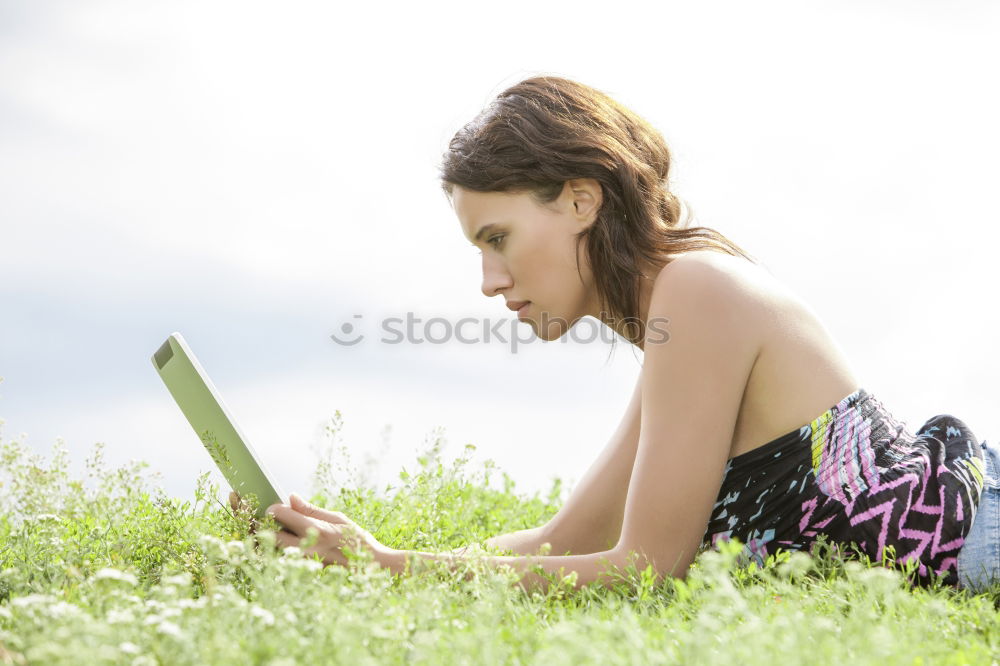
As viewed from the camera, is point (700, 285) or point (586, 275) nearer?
point (700, 285)

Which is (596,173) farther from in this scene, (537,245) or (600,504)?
(600,504)

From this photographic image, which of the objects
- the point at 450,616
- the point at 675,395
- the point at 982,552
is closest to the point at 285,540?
the point at 450,616

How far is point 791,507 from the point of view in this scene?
136 inches

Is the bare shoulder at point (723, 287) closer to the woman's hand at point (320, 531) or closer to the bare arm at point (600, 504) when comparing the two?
the bare arm at point (600, 504)

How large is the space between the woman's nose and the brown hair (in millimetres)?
290

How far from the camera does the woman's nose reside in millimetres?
3916

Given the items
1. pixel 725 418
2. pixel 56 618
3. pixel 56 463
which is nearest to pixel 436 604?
pixel 56 618

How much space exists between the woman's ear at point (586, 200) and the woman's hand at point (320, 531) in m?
1.53

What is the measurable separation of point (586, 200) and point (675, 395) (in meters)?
1.06

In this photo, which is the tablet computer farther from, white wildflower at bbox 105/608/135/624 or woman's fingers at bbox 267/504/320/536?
white wildflower at bbox 105/608/135/624

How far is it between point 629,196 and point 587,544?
154 centimetres

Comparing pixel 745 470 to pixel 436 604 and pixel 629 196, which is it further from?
pixel 436 604

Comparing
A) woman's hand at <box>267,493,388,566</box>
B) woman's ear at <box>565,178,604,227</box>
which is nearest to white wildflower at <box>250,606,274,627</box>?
woman's hand at <box>267,493,388,566</box>

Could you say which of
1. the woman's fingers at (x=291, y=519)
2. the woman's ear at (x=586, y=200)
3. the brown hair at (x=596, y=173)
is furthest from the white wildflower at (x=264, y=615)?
the woman's ear at (x=586, y=200)
